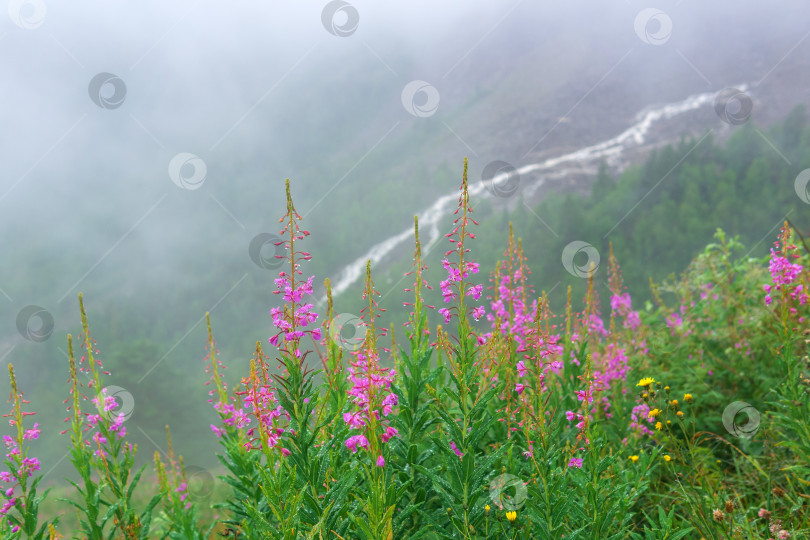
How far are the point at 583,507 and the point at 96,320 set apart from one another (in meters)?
155
